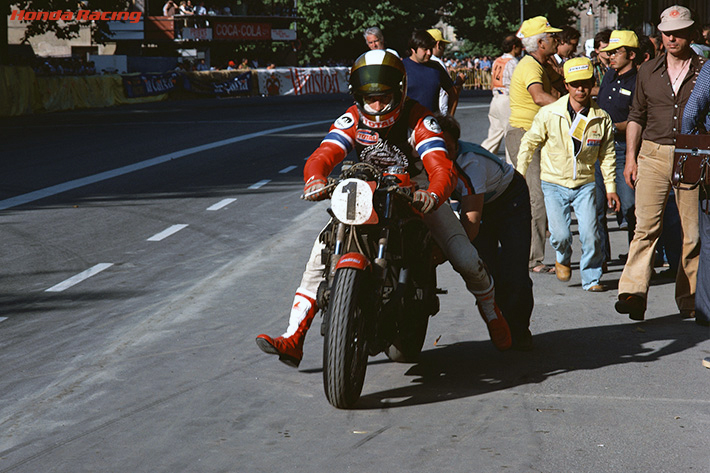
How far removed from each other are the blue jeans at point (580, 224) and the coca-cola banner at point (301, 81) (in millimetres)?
36112

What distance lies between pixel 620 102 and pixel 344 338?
505cm

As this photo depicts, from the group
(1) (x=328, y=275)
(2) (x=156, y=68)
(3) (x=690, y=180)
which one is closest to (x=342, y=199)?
(1) (x=328, y=275)

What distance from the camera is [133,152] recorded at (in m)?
17.9

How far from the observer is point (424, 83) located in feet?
32.7

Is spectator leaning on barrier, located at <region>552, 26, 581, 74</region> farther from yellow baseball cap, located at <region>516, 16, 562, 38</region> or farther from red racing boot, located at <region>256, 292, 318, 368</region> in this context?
red racing boot, located at <region>256, 292, 318, 368</region>

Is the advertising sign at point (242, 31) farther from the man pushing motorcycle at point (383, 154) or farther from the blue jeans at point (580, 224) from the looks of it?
the man pushing motorcycle at point (383, 154)

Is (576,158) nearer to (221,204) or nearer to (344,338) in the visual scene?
(344,338)

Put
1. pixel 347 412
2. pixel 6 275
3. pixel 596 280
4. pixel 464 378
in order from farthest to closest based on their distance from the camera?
pixel 6 275 < pixel 596 280 < pixel 464 378 < pixel 347 412

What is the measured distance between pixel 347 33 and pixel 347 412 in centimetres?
6617

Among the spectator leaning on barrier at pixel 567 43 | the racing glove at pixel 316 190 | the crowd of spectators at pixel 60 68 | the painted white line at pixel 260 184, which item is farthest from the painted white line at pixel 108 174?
the crowd of spectators at pixel 60 68

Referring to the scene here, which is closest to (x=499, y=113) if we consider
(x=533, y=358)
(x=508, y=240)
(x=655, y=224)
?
(x=655, y=224)

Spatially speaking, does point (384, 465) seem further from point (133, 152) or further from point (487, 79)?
point (487, 79)

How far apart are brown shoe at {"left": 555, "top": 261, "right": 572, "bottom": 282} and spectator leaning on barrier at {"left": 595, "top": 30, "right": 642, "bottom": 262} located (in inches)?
21.3

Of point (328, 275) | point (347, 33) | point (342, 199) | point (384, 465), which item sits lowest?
point (384, 465)
